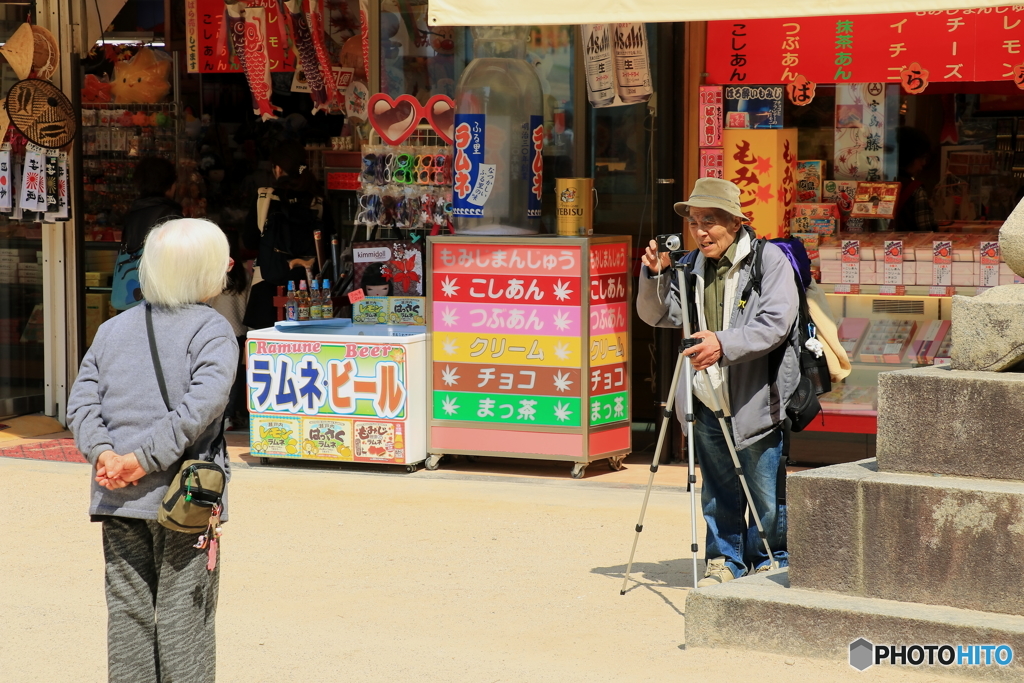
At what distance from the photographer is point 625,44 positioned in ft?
26.9

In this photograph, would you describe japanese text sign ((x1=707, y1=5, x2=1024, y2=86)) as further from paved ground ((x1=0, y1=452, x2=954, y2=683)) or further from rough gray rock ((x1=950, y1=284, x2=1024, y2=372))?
rough gray rock ((x1=950, y1=284, x2=1024, y2=372))

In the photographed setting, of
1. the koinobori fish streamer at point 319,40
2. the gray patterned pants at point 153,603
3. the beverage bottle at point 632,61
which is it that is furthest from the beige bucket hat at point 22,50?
the gray patterned pants at point 153,603

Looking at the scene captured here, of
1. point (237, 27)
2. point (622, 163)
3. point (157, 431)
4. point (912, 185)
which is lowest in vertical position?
point (157, 431)

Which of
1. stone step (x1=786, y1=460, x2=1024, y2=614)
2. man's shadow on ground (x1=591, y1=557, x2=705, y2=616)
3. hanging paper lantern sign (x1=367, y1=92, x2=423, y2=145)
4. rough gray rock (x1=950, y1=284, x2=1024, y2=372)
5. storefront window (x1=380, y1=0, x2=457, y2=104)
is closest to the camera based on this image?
stone step (x1=786, y1=460, x2=1024, y2=614)

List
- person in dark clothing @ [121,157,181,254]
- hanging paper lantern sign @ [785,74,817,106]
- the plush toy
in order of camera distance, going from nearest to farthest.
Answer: hanging paper lantern sign @ [785,74,817,106] → person in dark clothing @ [121,157,181,254] → the plush toy

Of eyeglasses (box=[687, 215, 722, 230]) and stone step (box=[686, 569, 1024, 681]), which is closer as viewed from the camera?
stone step (box=[686, 569, 1024, 681])

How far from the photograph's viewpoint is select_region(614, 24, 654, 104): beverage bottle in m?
8.17

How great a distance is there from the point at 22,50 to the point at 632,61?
433 centimetres

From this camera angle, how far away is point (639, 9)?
20.6 ft

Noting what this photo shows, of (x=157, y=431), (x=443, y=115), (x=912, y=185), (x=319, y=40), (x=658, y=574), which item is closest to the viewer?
(x=157, y=431)

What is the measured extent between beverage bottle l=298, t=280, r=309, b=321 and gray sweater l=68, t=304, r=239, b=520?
4640 mm

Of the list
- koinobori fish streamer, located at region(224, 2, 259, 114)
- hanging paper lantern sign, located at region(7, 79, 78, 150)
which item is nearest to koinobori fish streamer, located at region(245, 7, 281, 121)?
koinobori fish streamer, located at region(224, 2, 259, 114)

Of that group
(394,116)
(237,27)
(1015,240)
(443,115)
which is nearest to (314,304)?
(394,116)

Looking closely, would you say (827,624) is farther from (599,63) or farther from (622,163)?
(599,63)
